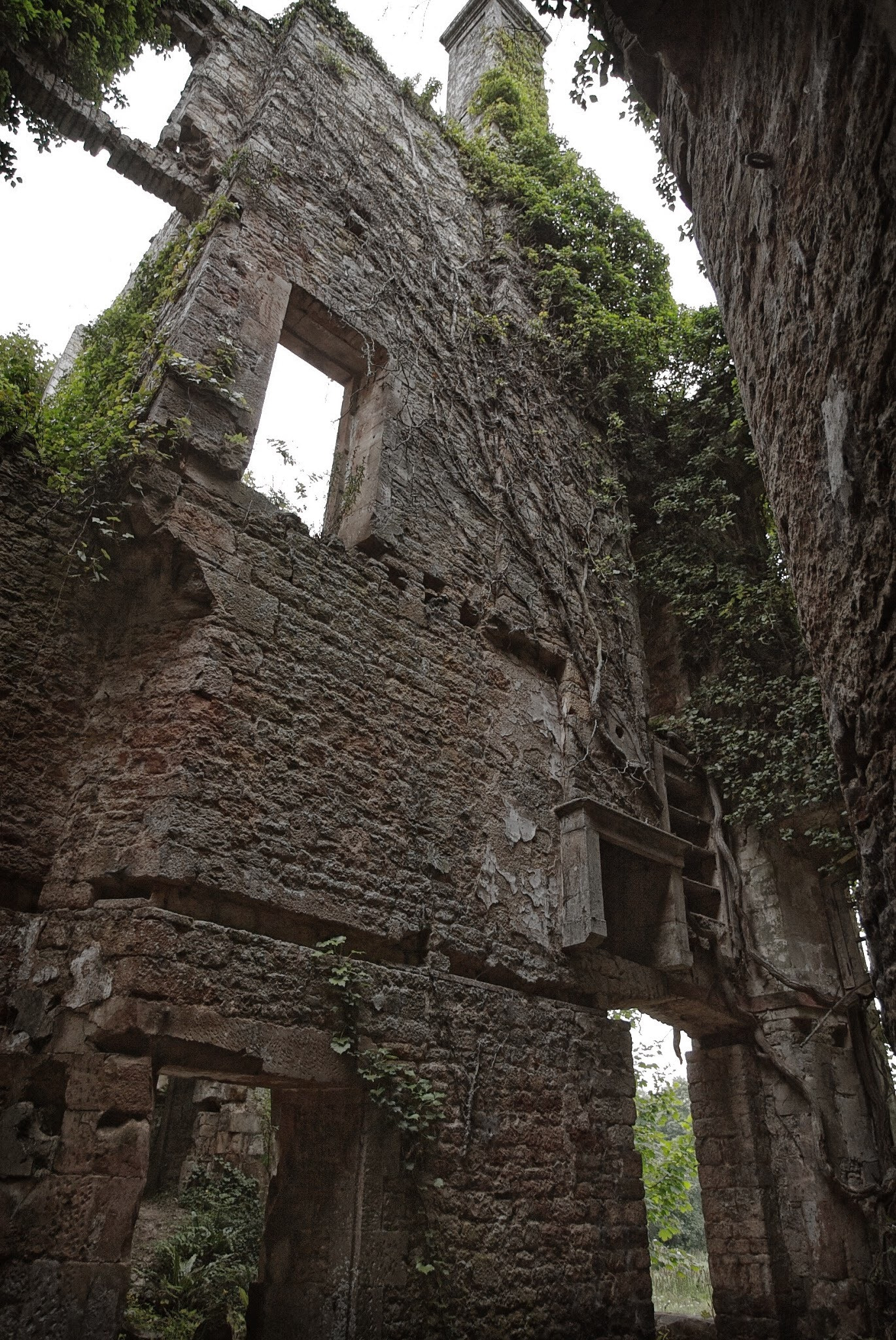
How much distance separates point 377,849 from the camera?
15.4 ft

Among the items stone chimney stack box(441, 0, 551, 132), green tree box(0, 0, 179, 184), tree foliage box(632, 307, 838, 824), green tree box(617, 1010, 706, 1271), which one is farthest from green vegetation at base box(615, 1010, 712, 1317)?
stone chimney stack box(441, 0, 551, 132)

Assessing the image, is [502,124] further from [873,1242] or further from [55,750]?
[873,1242]

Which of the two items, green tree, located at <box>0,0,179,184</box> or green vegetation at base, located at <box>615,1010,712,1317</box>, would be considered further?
green vegetation at base, located at <box>615,1010,712,1317</box>

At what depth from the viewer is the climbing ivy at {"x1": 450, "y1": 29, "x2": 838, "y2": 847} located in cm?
746

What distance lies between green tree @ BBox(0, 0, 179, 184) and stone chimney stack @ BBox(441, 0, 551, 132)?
6.73m

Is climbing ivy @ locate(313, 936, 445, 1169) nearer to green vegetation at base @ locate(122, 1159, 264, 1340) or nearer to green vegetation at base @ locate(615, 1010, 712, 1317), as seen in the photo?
green vegetation at base @ locate(122, 1159, 264, 1340)

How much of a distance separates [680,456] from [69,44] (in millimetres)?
6427

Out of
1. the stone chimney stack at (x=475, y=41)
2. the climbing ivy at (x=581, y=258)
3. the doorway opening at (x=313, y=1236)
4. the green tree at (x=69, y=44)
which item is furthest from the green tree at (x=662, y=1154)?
the stone chimney stack at (x=475, y=41)

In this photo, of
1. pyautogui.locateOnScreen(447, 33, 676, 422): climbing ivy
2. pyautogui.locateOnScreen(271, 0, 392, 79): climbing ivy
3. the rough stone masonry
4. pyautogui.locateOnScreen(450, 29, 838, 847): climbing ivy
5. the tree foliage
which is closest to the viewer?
the rough stone masonry

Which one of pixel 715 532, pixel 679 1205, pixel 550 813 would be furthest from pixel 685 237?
pixel 679 1205

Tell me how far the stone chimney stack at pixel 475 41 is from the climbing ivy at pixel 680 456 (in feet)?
8.55

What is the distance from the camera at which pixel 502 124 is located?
1046 cm

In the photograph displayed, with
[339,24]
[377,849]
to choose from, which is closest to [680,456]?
[339,24]

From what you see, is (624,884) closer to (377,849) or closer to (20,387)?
(377,849)
